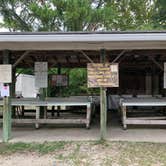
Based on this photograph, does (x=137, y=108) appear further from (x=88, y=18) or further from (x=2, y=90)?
(x=88, y=18)

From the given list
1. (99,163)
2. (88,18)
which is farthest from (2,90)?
(88,18)

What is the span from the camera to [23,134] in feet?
32.6

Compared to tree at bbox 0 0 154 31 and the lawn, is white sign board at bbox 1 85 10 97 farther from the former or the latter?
tree at bbox 0 0 154 31

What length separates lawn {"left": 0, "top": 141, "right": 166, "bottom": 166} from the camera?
23.3 ft

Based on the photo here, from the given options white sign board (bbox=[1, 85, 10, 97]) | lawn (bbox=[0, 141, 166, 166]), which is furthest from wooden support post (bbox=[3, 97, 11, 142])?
lawn (bbox=[0, 141, 166, 166])

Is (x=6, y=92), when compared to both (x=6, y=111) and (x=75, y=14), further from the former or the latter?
(x=75, y=14)

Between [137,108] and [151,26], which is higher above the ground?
[151,26]

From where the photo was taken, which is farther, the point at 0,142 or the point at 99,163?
the point at 0,142

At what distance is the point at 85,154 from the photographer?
25.3 feet

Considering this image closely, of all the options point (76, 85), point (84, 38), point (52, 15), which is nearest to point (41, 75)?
point (84, 38)

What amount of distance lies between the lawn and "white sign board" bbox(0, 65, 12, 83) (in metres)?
1.57

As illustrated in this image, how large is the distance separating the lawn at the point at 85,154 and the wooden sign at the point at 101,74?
55.6 inches

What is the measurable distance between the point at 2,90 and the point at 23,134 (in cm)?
164

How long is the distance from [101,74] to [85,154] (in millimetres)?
2090
